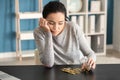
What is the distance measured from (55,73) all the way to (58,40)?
49 centimetres

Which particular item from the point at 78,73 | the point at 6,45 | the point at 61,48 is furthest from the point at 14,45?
the point at 78,73

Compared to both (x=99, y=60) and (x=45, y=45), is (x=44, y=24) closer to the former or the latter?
(x=45, y=45)

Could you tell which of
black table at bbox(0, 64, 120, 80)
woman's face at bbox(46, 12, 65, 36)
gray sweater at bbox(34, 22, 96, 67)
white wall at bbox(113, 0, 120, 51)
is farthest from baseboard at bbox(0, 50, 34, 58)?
black table at bbox(0, 64, 120, 80)

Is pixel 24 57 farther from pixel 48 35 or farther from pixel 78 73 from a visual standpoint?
pixel 78 73

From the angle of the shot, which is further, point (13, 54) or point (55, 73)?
point (13, 54)

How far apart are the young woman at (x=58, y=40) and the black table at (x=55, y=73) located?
0.15 m

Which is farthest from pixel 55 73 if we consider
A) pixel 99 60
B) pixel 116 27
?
pixel 116 27

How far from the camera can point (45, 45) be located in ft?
6.33

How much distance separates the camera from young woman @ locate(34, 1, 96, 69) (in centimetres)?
190

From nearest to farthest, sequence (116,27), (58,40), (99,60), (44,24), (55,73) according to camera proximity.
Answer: (55,73)
(44,24)
(58,40)
(99,60)
(116,27)

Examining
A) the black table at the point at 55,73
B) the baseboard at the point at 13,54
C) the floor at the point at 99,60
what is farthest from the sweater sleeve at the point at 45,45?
the baseboard at the point at 13,54

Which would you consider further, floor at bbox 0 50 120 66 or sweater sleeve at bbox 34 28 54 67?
floor at bbox 0 50 120 66

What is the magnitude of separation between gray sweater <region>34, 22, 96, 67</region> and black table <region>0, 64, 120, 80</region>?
0.23 m

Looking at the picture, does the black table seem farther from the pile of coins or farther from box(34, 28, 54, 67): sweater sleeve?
box(34, 28, 54, 67): sweater sleeve
